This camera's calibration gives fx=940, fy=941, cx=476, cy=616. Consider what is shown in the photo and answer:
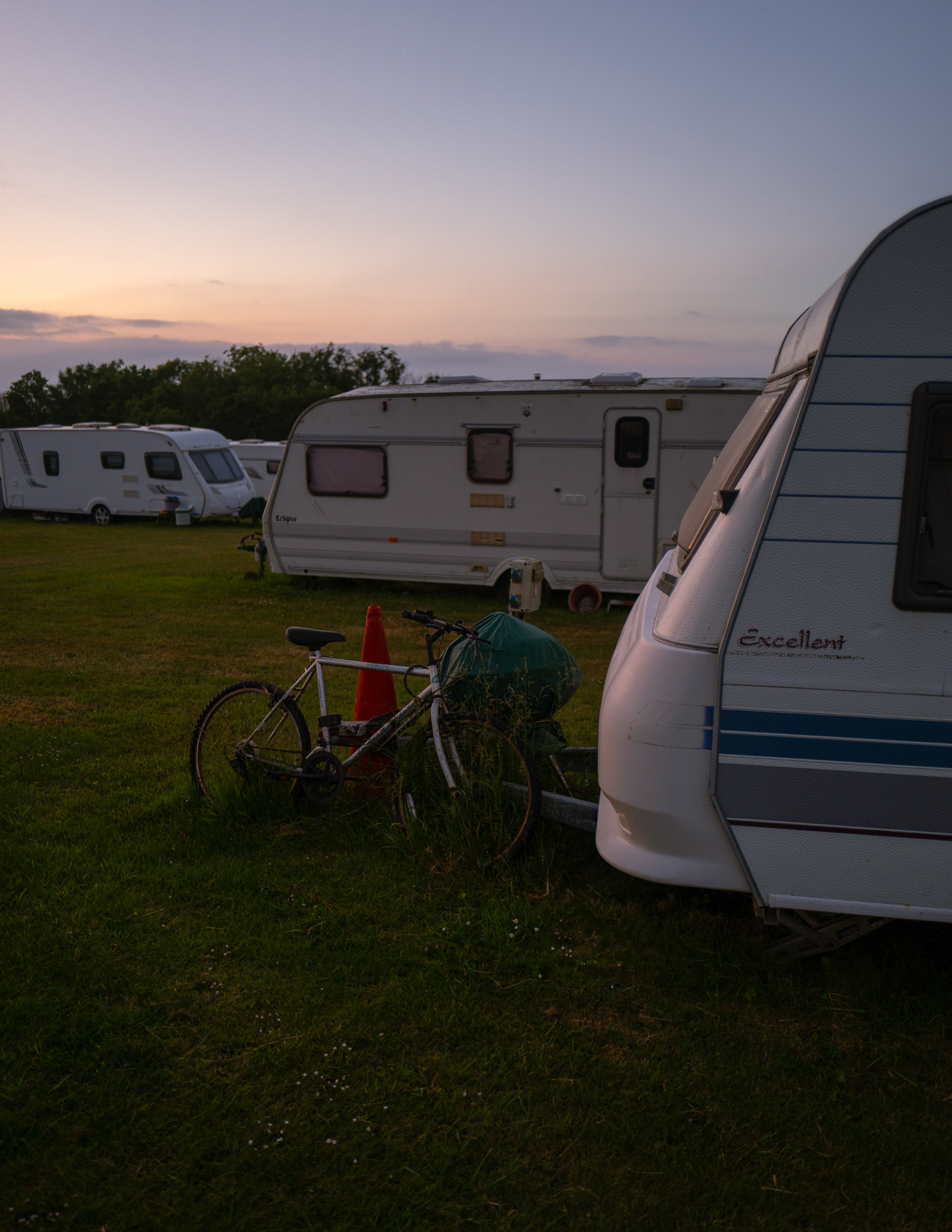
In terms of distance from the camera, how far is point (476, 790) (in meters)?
4.34

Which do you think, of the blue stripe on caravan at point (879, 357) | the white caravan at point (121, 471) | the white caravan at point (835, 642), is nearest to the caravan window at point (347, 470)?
the white caravan at point (835, 642)

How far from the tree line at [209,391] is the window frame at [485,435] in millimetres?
43934

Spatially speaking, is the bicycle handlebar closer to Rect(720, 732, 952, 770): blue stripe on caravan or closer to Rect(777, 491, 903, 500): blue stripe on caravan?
Rect(720, 732, 952, 770): blue stripe on caravan

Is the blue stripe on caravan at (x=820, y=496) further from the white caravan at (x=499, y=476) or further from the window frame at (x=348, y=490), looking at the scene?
the window frame at (x=348, y=490)

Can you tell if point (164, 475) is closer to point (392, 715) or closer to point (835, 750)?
point (392, 715)

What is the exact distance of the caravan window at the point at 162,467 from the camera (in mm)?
23891

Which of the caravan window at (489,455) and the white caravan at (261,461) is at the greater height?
the caravan window at (489,455)

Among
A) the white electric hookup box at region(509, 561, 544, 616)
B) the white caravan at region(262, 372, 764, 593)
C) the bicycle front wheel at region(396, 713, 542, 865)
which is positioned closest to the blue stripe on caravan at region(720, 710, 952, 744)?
the bicycle front wheel at region(396, 713, 542, 865)

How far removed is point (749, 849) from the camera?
3146 millimetres

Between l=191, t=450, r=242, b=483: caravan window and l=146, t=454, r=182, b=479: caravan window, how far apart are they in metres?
0.48

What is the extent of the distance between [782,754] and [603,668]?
5.86 meters

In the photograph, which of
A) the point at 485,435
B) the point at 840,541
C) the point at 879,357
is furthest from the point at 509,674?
the point at 485,435

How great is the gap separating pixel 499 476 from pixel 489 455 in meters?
0.29

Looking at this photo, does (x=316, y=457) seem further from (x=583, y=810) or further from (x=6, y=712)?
(x=583, y=810)
